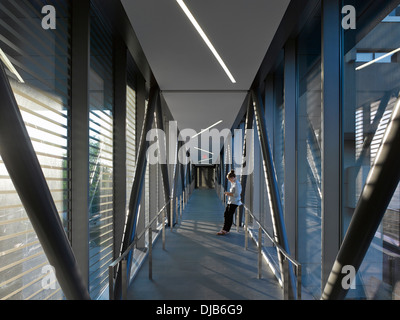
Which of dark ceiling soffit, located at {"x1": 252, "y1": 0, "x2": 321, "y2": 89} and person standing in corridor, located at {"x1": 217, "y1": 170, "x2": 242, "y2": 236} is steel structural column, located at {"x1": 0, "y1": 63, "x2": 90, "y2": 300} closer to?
dark ceiling soffit, located at {"x1": 252, "y1": 0, "x2": 321, "y2": 89}

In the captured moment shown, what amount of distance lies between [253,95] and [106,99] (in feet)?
10.2

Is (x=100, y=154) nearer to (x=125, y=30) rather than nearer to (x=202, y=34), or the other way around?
(x=125, y=30)

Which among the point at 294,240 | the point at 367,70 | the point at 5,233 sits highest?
the point at 367,70

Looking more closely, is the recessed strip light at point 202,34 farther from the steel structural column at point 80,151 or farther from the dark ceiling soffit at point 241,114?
the dark ceiling soffit at point 241,114

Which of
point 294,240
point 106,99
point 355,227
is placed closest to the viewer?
point 355,227

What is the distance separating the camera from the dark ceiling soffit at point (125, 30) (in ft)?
10.2

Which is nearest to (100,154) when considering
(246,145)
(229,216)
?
(229,216)

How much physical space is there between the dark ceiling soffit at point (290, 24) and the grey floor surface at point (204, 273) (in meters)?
2.77

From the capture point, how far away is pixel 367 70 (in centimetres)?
260

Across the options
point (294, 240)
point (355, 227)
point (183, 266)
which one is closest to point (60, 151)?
point (355, 227)

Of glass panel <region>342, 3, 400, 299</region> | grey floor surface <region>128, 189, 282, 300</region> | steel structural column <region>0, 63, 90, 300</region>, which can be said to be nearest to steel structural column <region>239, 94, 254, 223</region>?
grey floor surface <region>128, 189, 282, 300</region>

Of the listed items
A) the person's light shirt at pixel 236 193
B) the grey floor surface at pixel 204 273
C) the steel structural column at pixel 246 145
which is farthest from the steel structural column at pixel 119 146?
the person's light shirt at pixel 236 193

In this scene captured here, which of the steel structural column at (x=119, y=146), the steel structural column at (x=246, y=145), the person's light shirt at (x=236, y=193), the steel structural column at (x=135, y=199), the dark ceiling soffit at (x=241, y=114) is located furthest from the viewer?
the dark ceiling soffit at (x=241, y=114)
